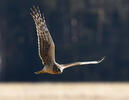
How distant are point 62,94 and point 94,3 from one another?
966 centimetres

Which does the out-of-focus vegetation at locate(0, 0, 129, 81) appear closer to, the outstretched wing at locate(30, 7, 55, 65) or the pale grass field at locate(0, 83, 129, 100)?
the pale grass field at locate(0, 83, 129, 100)

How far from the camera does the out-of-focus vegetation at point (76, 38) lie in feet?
121

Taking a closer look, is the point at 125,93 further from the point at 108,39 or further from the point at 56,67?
the point at 56,67

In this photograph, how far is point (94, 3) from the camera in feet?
126

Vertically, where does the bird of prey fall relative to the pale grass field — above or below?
above

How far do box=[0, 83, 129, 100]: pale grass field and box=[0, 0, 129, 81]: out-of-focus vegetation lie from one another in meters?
1.93

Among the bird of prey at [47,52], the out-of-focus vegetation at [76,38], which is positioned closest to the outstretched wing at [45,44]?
the bird of prey at [47,52]

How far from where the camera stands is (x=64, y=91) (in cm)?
3170

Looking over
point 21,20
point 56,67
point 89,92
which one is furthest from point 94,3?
point 56,67

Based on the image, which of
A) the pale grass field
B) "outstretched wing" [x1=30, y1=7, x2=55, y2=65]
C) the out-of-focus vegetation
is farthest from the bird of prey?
the out-of-focus vegetation

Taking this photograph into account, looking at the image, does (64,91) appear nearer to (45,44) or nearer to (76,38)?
(76,38)

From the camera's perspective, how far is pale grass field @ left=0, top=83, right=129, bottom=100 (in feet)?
95.2

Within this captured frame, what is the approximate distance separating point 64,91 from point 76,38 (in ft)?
25.2

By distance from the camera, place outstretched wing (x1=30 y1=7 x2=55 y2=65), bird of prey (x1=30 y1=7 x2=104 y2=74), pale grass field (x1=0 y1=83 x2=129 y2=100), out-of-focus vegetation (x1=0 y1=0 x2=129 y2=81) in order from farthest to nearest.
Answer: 1. out-of-focus vegetation (x1=0 y1=0 x2=129 y2=81)
2. pale grass field (x1=0 y1=83 x2=129 y2=100)
3. outstretched wing (x1=30 y1=7 x2=55 y2=65)
4. bird of prey (x1=30 y1=7 x2=104 y2=74)
